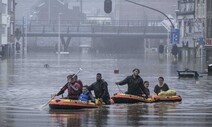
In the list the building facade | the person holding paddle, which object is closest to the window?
the building facade

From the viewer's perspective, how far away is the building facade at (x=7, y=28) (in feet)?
412

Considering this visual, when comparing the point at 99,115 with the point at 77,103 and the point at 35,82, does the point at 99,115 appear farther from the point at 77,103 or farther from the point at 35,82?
the point at 35,82

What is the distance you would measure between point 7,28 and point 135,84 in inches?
4024

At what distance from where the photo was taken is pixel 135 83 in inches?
1259

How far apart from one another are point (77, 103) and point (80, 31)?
143932 millimetres

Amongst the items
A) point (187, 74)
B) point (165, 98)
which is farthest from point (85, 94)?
point (187, 74)

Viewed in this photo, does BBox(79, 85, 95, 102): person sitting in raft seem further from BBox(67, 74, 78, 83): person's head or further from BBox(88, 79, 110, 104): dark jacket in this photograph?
BBox(88, 79, 110, 104): dark jacket

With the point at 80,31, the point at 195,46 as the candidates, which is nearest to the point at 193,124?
the point at 195,46

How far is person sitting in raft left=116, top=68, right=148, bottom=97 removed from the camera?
31884mm

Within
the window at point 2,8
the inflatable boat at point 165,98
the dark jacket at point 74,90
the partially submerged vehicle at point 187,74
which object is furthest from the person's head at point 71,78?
the window at point 2,8

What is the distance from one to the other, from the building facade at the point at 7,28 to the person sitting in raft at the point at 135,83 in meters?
85.5

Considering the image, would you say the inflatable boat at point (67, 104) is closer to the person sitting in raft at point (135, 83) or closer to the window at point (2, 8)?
the person sitting in raft at point (135, 83)

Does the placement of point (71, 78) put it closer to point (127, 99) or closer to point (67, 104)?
point (67, 104)

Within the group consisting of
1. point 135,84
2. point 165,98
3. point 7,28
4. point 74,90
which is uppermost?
point 7,28
